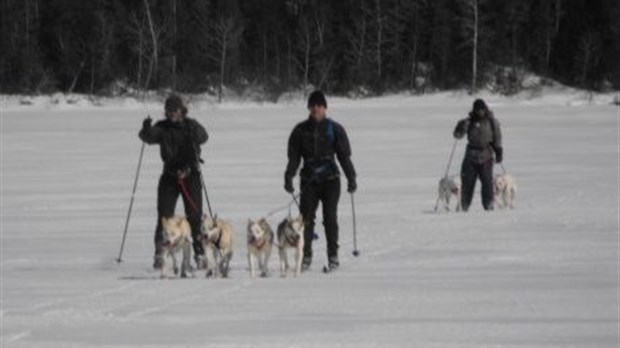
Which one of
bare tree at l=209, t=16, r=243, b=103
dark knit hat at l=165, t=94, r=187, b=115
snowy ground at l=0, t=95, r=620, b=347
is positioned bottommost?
snowy ground at l=0, t=95, r=620, b=347

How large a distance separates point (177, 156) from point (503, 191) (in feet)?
21.8

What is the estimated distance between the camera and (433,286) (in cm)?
920

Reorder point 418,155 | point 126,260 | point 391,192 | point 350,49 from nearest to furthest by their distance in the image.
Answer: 1. point 126,260
2. point 391,192
3. point 418,155
4. point 350,49

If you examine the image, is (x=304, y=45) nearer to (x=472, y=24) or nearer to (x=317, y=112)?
(x=472, y=24)

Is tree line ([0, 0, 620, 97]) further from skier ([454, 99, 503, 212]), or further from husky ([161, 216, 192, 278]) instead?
husky ([161, 216, 192, 278])

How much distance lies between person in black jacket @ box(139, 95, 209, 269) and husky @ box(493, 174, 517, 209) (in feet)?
20.9

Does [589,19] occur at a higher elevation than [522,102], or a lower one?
higher

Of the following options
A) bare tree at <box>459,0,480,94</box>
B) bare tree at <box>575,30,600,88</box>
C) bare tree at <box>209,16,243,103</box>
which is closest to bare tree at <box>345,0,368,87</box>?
bare tree at <box>459,0,480,94</box>

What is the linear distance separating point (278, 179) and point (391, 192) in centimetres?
324

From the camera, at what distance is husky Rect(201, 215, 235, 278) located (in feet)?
33.6

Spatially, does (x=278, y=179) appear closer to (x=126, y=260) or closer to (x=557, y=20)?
(x=126, y=260)

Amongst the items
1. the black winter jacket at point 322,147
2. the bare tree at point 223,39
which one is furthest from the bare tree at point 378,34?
the black winter jacket at point 322,147

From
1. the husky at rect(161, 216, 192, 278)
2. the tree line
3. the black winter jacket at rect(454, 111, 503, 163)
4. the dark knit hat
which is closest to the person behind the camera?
the husky at rect(161, 216, 192, 278)

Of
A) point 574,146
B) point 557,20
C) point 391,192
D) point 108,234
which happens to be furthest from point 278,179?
point 557,20
